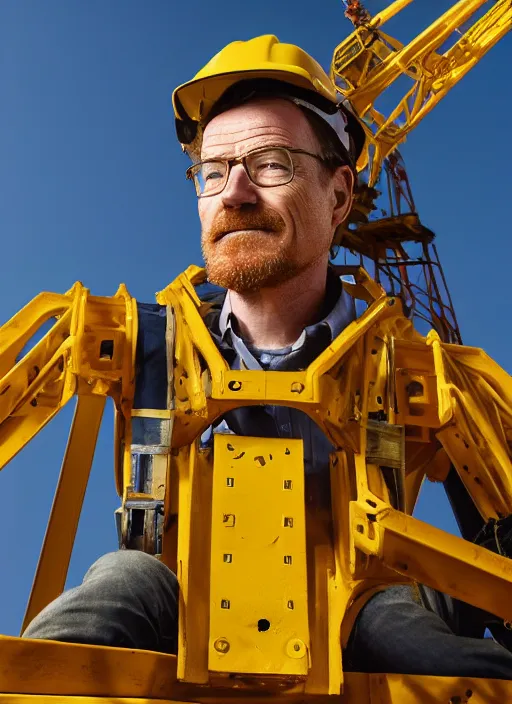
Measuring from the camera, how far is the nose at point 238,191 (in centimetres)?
321

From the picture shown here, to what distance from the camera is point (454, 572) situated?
2.61 metres

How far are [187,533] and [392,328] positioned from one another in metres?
1.03

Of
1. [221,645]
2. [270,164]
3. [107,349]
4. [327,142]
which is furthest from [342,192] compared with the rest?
[221,645]

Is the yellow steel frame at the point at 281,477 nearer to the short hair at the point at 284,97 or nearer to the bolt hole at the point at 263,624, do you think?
the bolt hole at the point at 263,624

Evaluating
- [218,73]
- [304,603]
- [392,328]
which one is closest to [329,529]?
[304,603]

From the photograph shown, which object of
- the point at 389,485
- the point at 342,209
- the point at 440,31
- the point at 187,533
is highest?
the point at 440,31

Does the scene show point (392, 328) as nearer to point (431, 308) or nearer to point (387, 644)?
point (387, 644)

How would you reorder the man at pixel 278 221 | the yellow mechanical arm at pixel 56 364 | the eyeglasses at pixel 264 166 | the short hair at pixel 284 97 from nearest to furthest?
the yellow mechanical arm at pixel 56 364
the man at pixel 278 221
the eyeglasses at pixel 264 166
the short hair at pixel 284 97

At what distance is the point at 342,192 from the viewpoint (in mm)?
3531

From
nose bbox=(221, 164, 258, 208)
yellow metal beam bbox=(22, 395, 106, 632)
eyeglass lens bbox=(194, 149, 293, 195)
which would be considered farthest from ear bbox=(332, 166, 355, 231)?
yellow metal beam bbox=(22, 395, 106, 632)

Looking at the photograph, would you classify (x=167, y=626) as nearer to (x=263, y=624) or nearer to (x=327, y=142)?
(x=263, y=624)

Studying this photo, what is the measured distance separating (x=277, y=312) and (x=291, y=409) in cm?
34

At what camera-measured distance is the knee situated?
106 inches

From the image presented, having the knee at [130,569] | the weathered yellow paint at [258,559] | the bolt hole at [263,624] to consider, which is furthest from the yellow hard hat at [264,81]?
the bolt hole at [263,624]
